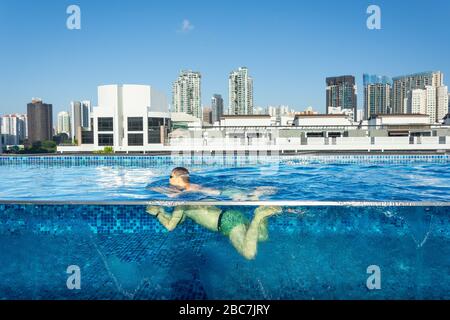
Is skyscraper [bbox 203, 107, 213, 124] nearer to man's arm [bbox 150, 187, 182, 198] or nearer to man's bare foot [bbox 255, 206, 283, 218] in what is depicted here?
man's arm [bbox 150, 187, 182, 198]

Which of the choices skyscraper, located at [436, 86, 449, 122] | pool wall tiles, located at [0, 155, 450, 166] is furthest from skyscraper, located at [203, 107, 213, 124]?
pool wall tiles, located at [0, 155, 450, 166]

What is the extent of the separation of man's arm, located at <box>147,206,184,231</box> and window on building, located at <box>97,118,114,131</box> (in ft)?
95.0

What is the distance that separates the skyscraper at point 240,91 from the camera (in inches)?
3113

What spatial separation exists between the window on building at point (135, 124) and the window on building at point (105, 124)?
166 cm

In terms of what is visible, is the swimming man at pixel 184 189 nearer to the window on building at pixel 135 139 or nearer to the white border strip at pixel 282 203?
the white border strip at pixel 282 203

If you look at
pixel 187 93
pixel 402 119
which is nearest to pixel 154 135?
pixel 402 119

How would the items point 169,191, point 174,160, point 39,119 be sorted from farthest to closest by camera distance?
1. point 39,119
2. point 174,160
3. point 169,191

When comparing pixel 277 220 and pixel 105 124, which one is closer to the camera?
pixel 277 220

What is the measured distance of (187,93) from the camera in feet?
241

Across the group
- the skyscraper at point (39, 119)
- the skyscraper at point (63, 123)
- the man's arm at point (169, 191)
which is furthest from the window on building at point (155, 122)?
the skyscraper at point (63, 123)

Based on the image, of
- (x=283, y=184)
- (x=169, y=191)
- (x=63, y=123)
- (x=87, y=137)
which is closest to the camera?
(x=169, y=191)

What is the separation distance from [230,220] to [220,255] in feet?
1.51

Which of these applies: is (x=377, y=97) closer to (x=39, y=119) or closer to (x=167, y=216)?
(x=39, y=119)
